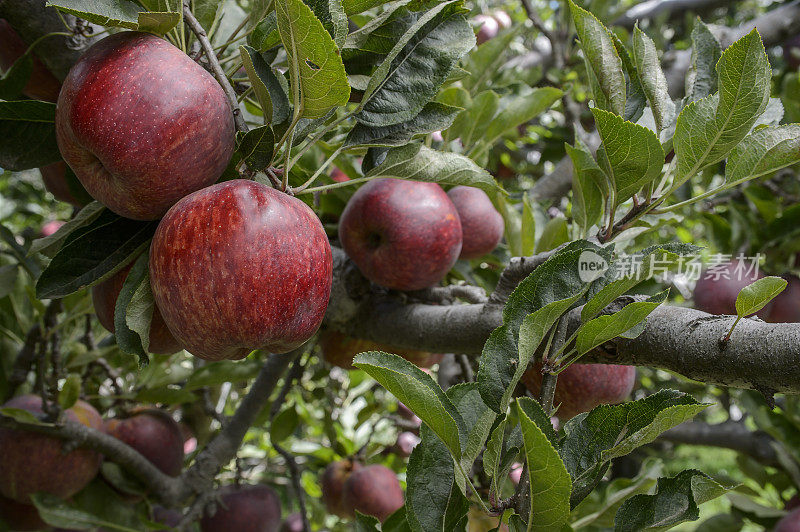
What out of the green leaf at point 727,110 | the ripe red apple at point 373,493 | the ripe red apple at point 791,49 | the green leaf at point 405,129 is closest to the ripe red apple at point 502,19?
the ripe red apple at point 791,49

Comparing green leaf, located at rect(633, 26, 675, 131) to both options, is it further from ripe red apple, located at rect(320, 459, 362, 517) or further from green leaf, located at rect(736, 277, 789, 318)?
ripe red apple, located at rect(320, 459, 362, 517)

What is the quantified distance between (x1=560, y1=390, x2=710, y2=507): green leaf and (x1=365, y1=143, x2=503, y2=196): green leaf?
0.43 m

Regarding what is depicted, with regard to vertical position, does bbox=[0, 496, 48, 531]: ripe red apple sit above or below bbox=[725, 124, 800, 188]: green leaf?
below

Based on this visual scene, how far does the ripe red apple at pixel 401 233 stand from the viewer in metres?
1.43

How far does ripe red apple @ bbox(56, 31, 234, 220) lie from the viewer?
86 centimetres

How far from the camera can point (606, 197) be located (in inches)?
42.8

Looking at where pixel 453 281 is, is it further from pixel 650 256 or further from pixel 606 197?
pixel 650 256

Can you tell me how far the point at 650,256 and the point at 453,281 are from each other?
104 cm

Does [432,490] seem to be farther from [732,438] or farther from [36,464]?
[732,438]

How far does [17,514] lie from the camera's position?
5.74 feet

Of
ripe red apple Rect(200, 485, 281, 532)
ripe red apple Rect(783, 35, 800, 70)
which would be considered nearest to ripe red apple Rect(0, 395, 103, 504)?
ripe red apple Rect(200, 485, 281, 532)

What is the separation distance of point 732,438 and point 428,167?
7.36 ft

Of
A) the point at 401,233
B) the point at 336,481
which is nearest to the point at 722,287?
the point at 401,233

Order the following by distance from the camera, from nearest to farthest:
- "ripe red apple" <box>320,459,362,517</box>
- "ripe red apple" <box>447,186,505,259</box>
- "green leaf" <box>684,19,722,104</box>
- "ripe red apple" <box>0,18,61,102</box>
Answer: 1. "green leaf" <box>684,19,722,104</box>
2. "ripe red apple" <box>0,18,61,102</box>
3. "ripe red apple" <box>447,186,505,259</box>
4. "ripe red apple" <box>320,459,362,517</box>
